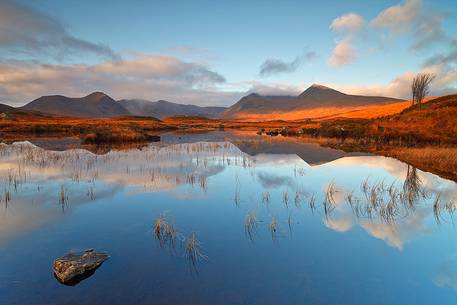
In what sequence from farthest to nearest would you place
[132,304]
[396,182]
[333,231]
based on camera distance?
[396,182] < [333,231] < [132,304]

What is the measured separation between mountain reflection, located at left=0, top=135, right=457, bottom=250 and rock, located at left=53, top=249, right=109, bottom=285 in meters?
2.57

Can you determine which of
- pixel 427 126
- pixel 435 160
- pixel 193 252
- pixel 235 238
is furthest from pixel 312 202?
pixel 427 126

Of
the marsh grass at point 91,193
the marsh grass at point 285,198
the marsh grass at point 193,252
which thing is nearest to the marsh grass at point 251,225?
the marsh grass at point 193,252

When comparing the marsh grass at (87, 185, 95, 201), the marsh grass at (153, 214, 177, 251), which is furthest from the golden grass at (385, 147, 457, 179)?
the marsh grass at (87, 185, 95, 201)

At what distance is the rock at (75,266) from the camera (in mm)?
5402

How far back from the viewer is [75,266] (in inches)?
220

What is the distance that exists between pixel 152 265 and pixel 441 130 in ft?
108

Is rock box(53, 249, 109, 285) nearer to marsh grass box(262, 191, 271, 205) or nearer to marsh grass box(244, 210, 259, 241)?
marsh grass box(244, 210, 259, 241)

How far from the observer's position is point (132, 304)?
15.5 ft

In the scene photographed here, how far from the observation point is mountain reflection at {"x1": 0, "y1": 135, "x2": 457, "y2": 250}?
336 inches

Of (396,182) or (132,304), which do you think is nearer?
(132,304)

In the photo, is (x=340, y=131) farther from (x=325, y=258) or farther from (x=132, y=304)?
(x=132, y=304)

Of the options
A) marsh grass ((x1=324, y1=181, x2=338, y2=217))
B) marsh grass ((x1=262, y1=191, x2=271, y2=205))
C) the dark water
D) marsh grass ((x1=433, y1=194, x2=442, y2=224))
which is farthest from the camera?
marsh grass ((x1=262, y1=191, x2=271, y2=205))

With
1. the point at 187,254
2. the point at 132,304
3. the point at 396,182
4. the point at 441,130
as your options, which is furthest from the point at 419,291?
the point at 441,130
